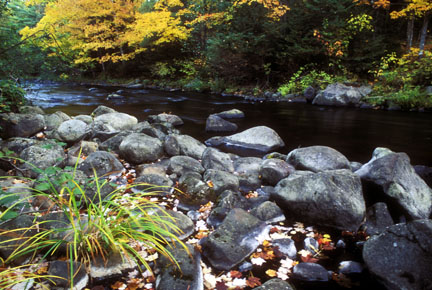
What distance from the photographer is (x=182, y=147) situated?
632 centimetres

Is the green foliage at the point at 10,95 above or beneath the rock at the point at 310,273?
above

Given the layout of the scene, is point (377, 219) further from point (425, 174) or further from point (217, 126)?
point (217, 126)

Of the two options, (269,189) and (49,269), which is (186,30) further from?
(49,269)

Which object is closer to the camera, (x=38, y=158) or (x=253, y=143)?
(x=38, y=158)

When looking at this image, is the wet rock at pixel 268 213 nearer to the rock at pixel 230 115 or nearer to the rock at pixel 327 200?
the rock at pixel 327 200

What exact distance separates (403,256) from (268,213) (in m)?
1.64

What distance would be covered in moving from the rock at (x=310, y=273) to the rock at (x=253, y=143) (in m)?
4.28

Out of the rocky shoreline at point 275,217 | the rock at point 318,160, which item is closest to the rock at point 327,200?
the rocky shoreline at point 275,217

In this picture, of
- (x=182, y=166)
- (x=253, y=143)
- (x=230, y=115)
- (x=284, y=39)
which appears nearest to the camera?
(x=182, y=166)

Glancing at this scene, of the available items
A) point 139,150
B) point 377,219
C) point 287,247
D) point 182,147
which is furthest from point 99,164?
point 377,219

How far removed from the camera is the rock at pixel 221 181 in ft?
14.5

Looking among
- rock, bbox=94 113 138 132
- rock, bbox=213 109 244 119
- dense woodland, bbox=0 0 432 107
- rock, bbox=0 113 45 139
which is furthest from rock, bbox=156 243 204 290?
dense woodland, bbox=0 0 432 107

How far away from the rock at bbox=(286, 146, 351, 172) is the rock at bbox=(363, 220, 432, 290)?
2.45 meters

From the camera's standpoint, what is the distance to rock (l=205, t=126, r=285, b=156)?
Result: 7230mm
